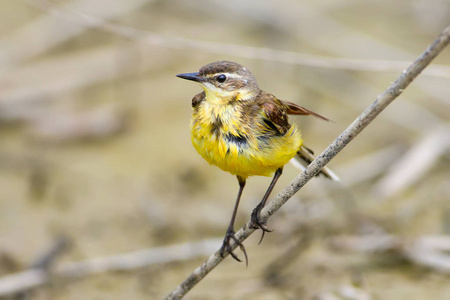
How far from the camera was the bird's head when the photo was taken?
161 inches

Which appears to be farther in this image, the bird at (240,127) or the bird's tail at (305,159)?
the bird's tail at (305,159)

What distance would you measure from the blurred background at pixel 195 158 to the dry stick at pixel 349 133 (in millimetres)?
1613

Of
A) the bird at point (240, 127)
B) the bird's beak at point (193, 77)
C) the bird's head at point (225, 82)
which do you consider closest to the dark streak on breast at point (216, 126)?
the bird at point (240, 127)

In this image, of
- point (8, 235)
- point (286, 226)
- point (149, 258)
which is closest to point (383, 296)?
point (286, 226)

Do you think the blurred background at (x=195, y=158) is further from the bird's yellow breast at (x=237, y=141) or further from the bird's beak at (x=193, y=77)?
the bird's yellow breast at (x=237, y=141)

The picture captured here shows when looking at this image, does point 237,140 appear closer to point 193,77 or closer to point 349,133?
point 193,77

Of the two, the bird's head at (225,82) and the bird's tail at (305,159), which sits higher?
the bird's head at (225,82)

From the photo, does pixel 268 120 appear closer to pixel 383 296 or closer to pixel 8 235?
pixel 383 296

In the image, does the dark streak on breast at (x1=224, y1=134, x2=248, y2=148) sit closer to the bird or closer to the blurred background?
the bird

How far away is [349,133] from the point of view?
3.10m

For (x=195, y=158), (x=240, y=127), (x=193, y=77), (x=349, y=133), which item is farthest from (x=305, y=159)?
(x=195, y=158)

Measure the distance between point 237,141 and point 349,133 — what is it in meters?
0.91

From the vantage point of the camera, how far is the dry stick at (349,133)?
8.70 feet

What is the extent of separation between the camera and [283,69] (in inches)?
327
